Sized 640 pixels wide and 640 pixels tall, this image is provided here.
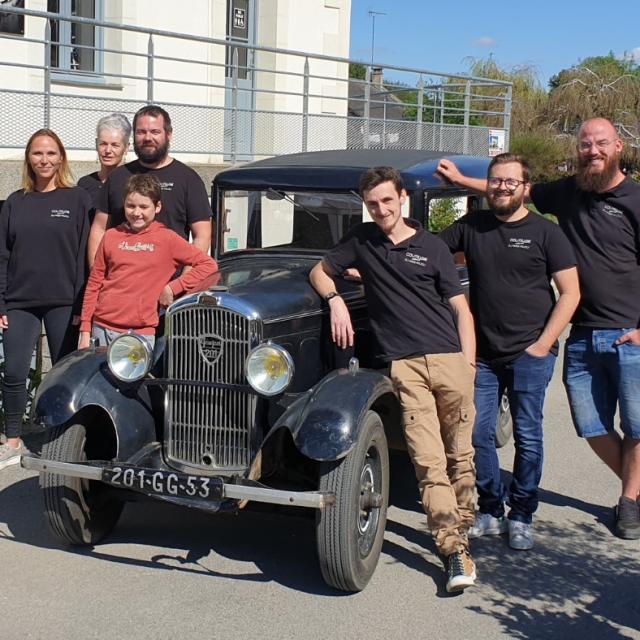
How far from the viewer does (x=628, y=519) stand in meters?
5.09

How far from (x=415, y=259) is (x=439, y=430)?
809 mm

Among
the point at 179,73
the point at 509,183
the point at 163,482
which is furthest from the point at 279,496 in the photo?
the point at 179,73

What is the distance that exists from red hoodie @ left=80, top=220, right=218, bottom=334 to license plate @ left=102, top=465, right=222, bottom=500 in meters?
1.05

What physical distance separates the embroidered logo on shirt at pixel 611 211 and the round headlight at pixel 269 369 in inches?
71.8

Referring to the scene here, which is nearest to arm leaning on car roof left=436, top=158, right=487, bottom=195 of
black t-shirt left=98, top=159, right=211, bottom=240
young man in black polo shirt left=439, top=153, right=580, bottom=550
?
young man in black polo shirt left=439, top=153, right=580, bottom=550

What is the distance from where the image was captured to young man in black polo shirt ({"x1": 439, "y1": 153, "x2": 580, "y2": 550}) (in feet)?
15.4

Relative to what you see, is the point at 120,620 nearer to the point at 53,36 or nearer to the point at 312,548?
the point at 312,548

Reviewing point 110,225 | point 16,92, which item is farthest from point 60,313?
point 16,92

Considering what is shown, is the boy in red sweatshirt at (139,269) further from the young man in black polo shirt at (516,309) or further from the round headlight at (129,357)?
the young man in black polo shirt at (516,309)

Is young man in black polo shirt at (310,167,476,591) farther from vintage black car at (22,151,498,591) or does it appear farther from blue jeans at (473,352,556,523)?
blue jeans at (473,352,556,523)

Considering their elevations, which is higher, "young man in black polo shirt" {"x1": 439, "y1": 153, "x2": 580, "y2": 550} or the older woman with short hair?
the older woman with short hair

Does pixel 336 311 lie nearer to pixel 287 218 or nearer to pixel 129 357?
pixel 129 357

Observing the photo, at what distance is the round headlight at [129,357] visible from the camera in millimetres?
4629

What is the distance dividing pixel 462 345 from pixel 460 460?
1.82 ft
